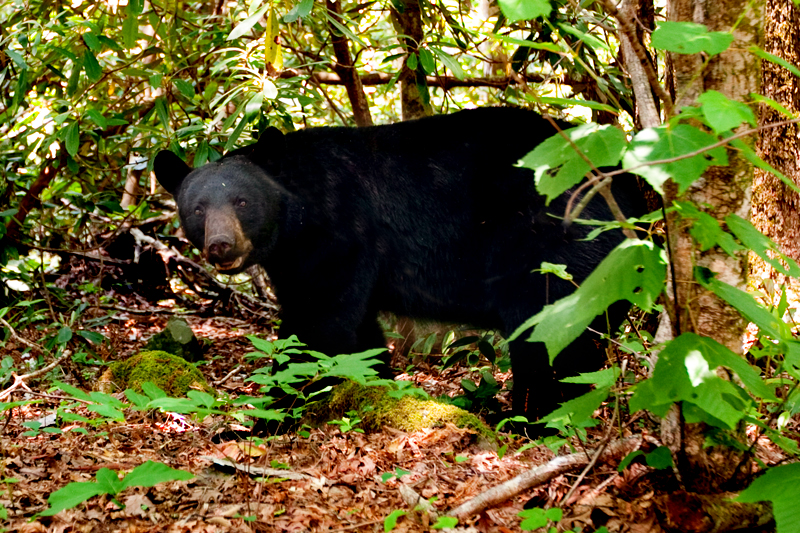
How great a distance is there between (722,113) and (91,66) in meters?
4.88

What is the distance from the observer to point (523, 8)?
1.58 meters

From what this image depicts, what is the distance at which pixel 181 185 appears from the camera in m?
5.16

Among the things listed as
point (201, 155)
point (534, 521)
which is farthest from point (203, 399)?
point (201, 155)

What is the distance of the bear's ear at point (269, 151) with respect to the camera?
4.84 metres

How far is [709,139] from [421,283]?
3.48 meters

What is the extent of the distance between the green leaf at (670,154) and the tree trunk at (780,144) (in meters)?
3.04

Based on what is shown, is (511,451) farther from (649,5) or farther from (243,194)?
(649,5)

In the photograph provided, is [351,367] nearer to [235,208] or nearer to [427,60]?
[235,208]

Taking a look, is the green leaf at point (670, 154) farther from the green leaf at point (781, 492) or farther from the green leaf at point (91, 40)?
the green leaf at point (91, 40)

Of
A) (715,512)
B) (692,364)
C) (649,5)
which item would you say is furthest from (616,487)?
(649,5)

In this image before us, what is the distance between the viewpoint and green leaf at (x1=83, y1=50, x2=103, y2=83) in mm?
5098

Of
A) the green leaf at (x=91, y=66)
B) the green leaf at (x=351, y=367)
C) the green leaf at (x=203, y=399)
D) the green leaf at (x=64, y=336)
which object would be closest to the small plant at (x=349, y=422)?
the green leaf at (x=351, y=367)

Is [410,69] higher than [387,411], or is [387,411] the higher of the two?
[410,69]

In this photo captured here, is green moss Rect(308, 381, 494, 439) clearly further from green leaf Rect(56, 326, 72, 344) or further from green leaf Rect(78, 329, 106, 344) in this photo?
green leaf Rect(78, 329, 106, 344)
